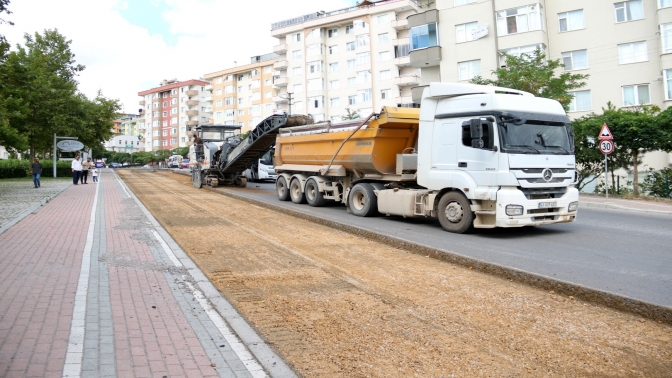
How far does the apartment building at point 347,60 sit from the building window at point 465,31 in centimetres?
1421

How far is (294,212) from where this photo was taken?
13.5 m

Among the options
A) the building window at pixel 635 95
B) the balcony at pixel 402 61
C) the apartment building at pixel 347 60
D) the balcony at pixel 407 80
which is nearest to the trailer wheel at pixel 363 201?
the building window at pixel 635 95

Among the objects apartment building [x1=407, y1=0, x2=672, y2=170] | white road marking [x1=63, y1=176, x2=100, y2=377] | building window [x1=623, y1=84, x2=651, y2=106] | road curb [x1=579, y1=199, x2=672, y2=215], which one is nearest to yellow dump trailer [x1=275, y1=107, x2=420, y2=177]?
white road marking [x1=63, y1=176, x2=100, y2=377]

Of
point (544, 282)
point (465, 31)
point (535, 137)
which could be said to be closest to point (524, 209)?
point (535, 137)

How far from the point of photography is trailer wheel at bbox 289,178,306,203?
16214 mm

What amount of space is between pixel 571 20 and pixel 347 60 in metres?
31.7

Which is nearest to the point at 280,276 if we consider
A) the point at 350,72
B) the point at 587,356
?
the point at 587,356

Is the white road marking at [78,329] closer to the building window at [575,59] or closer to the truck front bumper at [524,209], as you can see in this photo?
the truck front bumper at [524,209]

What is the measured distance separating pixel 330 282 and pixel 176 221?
22.4 ft

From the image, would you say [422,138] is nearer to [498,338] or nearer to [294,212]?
[294,212]

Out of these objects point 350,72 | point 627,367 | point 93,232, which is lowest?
point 627,367

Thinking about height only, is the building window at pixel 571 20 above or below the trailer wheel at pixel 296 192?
above

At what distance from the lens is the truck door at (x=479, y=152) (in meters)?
9.48

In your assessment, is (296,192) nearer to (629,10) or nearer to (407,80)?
(629,10)
